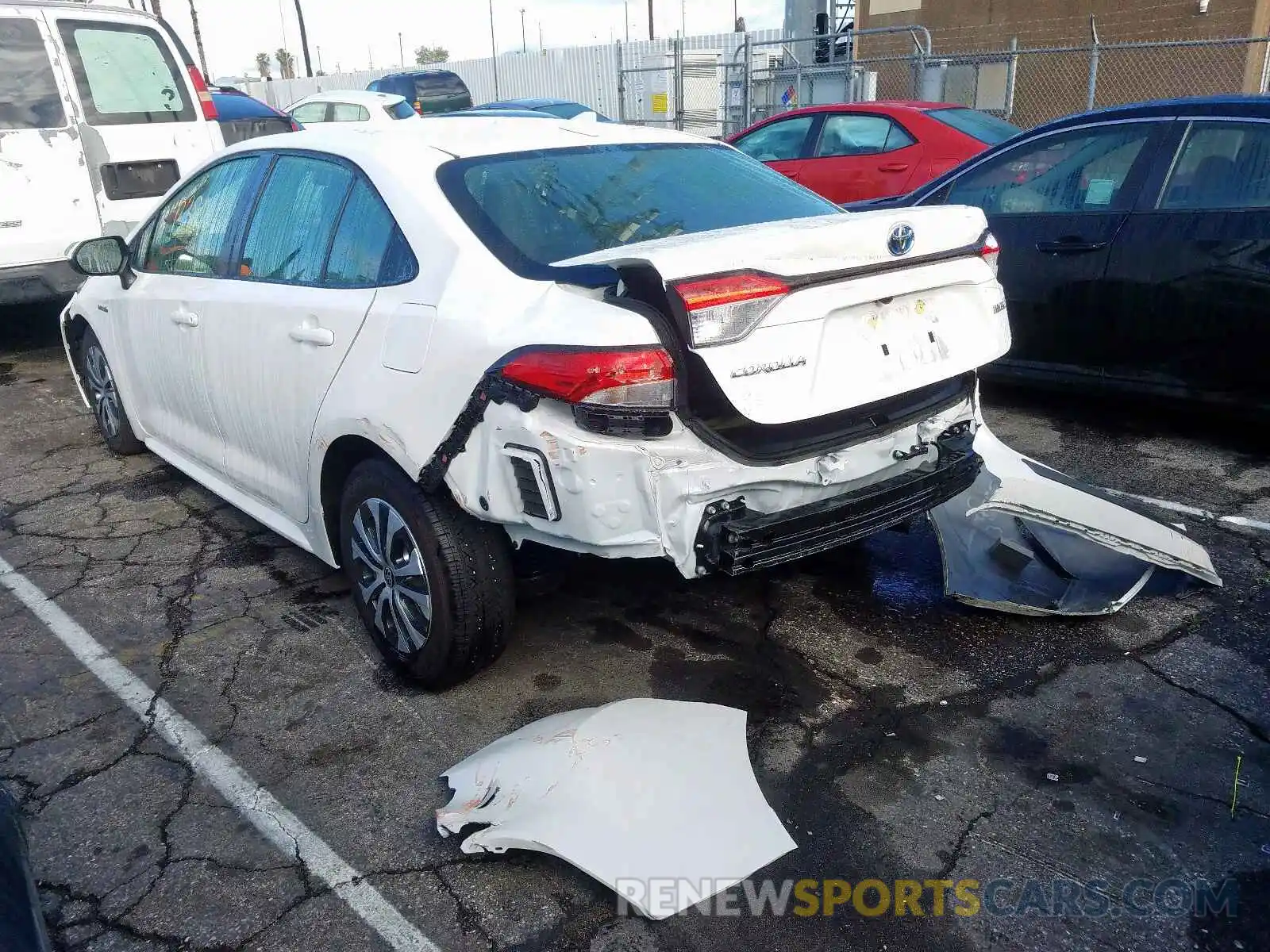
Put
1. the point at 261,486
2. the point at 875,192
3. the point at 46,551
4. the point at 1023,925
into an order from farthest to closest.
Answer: the point at 875,192 < the point at 46,551 < the point at 261,486 < the point at 1023,925

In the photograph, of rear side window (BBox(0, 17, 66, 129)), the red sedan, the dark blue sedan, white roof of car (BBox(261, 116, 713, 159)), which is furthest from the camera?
the red sedan

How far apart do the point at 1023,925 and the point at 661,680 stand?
50.9 inches

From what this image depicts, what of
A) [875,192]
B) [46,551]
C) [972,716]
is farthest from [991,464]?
[875,192]

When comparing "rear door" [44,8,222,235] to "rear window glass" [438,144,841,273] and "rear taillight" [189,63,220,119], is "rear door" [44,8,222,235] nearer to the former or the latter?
"rear taillight" [189,63,220,119]

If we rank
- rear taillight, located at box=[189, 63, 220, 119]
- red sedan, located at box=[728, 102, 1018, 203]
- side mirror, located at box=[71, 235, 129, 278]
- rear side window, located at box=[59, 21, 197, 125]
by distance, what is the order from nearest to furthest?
side mirror, located at box=[71, 235, 129, 278] → rear side window, located at box=[59, 21, 197, 125] → rear taillight, located at box=[189, 63, 220, 119] → red sedan, located at box=[728, 102, 1018, 203]

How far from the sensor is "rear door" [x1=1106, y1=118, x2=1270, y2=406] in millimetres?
4547

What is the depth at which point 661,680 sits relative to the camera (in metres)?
3.21

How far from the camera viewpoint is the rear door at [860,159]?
8570 millimetres

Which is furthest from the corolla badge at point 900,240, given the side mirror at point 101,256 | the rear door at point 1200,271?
the side mirror at point 101,256

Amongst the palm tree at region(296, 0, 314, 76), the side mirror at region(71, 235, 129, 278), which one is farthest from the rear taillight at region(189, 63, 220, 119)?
the palm tree at region(296, 0, 314, 76)

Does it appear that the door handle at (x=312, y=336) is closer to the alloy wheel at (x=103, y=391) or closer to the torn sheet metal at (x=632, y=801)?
the torn sheet metal at (x=632, y=801)

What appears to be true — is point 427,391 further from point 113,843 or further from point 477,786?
point 113,843

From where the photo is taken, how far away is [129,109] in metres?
7.29

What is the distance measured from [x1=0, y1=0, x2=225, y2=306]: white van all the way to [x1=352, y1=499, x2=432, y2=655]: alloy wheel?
4.44m
